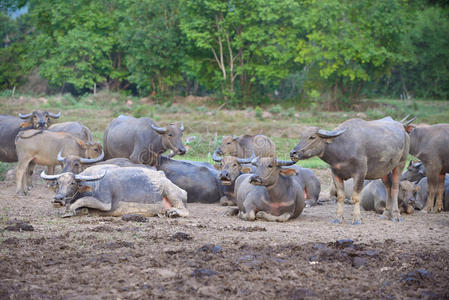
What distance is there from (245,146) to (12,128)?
634 centimetres

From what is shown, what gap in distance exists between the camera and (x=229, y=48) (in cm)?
3600

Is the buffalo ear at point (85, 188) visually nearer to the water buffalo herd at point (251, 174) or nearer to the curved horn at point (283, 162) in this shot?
the water buffalo herd at point (251, 174)

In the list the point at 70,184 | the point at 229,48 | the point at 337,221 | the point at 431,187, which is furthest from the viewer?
the point at 229,48

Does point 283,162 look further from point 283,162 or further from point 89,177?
point 89,177

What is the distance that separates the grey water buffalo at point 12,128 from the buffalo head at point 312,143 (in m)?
8.60

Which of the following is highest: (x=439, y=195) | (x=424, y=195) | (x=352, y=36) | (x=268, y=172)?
(x=352, y=36)

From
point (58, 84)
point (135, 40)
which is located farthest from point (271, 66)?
point (58, 84)

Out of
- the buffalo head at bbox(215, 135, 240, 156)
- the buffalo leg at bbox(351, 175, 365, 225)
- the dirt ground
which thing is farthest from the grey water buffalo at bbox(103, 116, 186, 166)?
the buffalo leg at bbox(351, 175, 365, 225)

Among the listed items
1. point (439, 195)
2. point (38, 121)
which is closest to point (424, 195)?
point (439, 195)

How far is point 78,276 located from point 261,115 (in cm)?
2589

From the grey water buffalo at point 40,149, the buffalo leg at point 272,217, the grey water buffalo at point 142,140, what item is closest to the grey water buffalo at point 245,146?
the grey water buffalo at point 142,140

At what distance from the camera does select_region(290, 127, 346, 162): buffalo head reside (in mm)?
10102

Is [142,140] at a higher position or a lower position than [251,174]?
higher

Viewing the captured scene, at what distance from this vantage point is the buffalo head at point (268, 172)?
1015cm
